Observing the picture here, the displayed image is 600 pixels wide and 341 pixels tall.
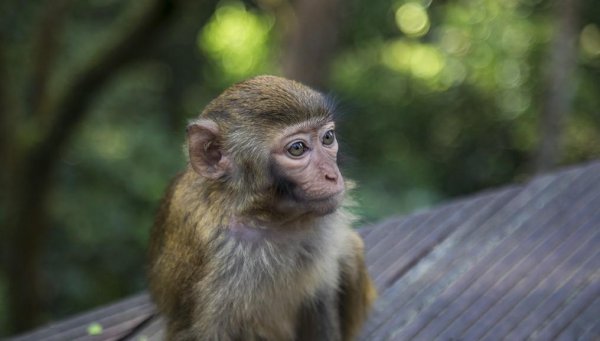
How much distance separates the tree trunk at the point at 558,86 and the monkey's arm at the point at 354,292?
290 inches

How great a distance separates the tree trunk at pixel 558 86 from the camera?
1149 centimetres

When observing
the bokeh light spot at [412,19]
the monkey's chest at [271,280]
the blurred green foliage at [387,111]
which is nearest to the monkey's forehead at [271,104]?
the monkey's chest at [271,280]

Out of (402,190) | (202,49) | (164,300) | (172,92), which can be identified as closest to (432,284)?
(164,300)

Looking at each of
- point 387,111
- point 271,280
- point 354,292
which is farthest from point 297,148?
point 387,111

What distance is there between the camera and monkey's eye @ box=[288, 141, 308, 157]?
3889mm

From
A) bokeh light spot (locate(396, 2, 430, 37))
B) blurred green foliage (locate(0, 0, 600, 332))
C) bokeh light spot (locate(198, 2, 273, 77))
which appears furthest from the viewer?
bokeh light spot (locate(198, 2, 273, 77))

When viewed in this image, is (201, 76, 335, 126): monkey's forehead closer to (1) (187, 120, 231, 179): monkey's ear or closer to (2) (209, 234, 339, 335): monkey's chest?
(1) (187, 120, 231, 179): monkey's ear

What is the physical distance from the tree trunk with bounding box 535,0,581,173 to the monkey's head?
25.8 ft

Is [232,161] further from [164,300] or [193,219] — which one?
[164,300]

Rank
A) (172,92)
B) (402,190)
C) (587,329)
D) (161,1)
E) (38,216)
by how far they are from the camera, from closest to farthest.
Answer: (587,329) → (161,1) → (38,216) → (402,190) → (172,92)

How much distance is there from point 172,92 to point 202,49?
→ 1370mm

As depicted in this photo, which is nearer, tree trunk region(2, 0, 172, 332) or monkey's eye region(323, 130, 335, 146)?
monkey's eye region(323, 130, 335, 146)

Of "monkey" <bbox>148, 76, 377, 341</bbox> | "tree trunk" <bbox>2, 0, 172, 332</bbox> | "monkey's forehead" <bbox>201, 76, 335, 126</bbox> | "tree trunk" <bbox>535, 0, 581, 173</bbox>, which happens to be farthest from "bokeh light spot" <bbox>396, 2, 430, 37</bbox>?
"monkey's forehead" <bbox>201, 76, 335, 126</bbox>

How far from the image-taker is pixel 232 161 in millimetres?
3980
